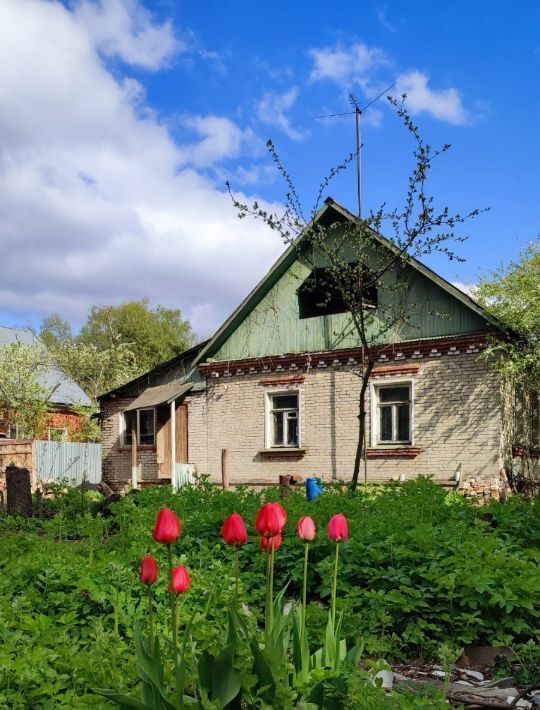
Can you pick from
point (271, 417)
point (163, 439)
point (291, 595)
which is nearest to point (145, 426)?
point (163, 439)

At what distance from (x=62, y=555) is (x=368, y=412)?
1100 cm

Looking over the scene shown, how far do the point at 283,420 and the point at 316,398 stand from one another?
1091 mm

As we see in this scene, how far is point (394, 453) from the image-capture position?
15.1 meters

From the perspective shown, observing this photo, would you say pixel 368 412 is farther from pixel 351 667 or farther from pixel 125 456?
pixel 351 667

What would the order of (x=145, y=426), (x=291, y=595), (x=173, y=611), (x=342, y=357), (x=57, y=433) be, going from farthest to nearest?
(x=57, y=433) → (x=145, y=426) → (x=342, y=357) → (x=291, y=595) → (x=173, y=611)

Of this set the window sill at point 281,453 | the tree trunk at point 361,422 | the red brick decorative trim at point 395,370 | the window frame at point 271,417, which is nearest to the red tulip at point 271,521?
the tree trunk at point 361,422

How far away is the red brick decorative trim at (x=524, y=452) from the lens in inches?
581

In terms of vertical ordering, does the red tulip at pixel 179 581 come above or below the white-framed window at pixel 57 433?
above

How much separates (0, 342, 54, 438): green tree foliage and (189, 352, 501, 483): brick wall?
12.4 m

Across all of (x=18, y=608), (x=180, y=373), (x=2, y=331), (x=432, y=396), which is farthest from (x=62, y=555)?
(x=2, y=331)

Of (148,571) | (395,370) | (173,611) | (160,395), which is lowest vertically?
(173,611)

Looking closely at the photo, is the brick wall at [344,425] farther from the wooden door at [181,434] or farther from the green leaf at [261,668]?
the green leaf at [261,668]

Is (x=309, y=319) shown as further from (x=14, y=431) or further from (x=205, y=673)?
(x=14, y=431)

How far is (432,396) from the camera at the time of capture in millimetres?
14820
